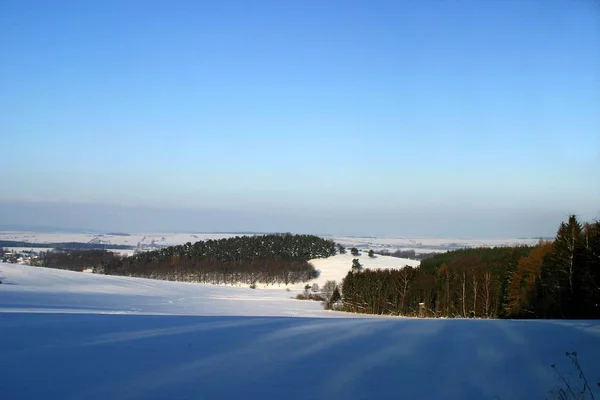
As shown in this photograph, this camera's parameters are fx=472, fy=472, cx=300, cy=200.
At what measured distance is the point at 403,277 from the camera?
5394cm

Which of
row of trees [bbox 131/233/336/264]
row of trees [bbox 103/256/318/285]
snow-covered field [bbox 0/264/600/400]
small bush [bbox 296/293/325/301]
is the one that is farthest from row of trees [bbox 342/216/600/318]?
row of trees [bbox 131/233/336/264]

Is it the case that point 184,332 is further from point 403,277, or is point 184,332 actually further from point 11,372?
point 403,277

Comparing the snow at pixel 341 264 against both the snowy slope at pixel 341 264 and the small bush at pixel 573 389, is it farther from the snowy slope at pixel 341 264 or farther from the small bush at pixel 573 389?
the small bush at pixel 573 389

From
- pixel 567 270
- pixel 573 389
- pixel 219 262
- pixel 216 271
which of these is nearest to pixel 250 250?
pixel 219 262

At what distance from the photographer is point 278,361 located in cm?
809

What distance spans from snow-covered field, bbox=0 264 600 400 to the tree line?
98160 mm

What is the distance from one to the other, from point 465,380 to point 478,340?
3478 mm

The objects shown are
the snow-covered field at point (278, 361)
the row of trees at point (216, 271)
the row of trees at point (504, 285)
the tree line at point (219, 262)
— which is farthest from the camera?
the tree line at point (219, 262)

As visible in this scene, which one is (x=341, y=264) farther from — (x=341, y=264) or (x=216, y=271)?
(x=216, y=271)

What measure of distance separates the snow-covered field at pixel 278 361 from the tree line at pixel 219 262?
98160 mm

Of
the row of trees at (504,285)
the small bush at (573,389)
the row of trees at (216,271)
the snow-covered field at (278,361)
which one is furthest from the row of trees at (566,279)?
the row of trees at (216,271)

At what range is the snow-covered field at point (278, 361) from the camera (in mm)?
6488

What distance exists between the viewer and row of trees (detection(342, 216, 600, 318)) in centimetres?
3019

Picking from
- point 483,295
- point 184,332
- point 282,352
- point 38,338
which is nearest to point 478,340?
point 282,352
